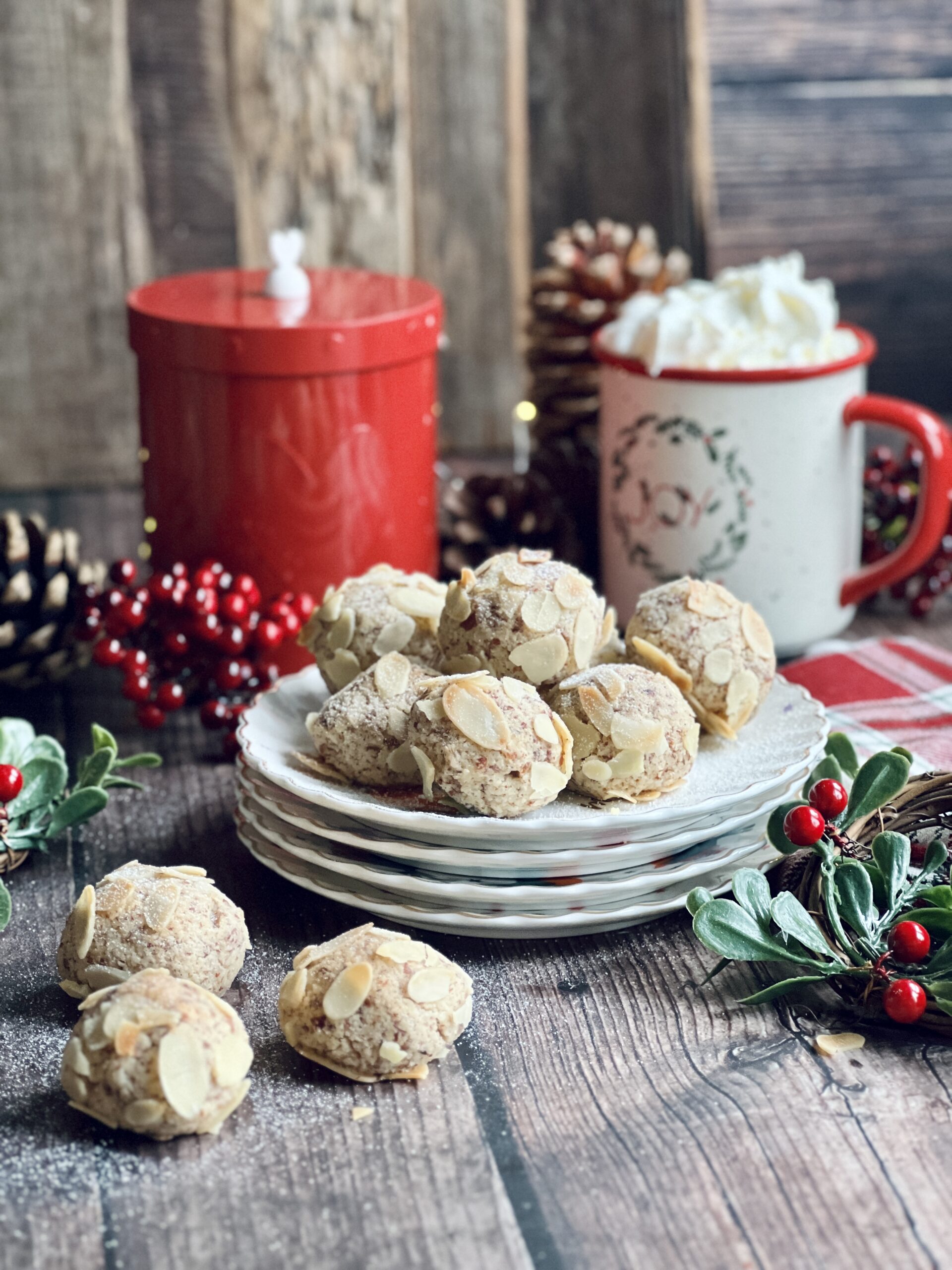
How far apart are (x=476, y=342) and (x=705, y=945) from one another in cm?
98

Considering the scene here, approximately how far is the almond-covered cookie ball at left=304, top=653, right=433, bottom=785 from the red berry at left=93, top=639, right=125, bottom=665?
23 centimetres

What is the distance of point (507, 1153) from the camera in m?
0.54

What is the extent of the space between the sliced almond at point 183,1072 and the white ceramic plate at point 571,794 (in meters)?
0.15

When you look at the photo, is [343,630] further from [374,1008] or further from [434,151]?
[434,151]

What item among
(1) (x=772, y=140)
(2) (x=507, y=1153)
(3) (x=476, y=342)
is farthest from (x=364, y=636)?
(1) (x=772, y=140)

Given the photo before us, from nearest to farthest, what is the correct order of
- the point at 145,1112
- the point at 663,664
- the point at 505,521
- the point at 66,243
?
the point at 145,1112 < the point at 663,664 < the point at 505,521 < the point at 66,243

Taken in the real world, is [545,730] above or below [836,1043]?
above

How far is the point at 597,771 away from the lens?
26.1 inches

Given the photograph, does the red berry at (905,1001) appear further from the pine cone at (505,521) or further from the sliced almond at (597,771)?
the pine cone at (505,521)

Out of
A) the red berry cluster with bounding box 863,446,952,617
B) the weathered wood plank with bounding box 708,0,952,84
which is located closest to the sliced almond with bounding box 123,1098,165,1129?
the red berry cluster with bounding box 863,446,952,617

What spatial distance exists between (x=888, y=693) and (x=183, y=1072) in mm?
571

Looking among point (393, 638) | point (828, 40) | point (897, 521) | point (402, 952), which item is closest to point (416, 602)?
point (393, 638)

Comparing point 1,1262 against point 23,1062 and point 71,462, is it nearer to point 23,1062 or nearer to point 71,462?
point 23,1062

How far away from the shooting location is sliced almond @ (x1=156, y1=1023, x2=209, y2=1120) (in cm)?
53
